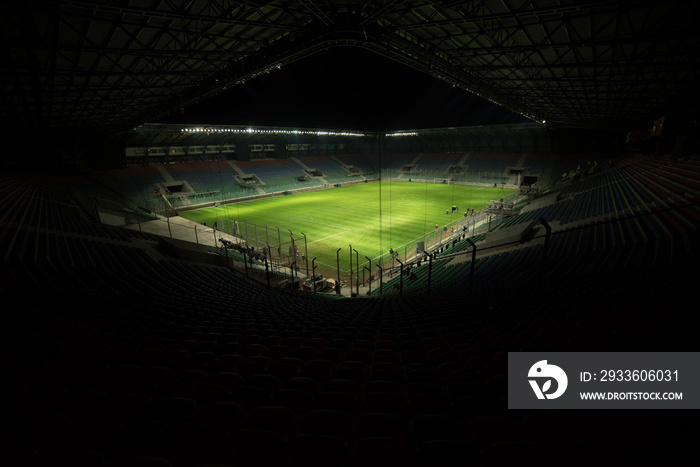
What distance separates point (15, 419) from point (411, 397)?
13.2 ft

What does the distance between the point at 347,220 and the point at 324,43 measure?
68.0 feet

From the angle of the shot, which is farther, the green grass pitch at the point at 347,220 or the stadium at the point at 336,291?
the green grass pitch at the point at 347,220

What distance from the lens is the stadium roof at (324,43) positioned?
11828 millimetres

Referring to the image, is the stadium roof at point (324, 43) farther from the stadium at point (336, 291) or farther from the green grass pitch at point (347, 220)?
the green grass pitch at point (347, 220)

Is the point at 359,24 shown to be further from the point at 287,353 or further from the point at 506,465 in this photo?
the point at 506,465

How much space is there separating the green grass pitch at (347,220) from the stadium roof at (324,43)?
44.6 ft

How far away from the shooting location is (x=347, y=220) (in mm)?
36719

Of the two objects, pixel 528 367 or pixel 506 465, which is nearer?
pixel 506 465

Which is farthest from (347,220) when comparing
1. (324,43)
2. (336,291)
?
(324,43)

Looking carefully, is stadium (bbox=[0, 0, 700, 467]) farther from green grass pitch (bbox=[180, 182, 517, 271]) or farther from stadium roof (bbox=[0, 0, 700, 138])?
green grass pitch (bbox=[180, 182, 517, 271])

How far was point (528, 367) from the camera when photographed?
4.44 metres

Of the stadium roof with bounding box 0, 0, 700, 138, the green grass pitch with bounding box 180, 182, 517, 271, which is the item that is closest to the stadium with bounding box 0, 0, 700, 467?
the stadium roof with bounding box 0, 0, 700, 138

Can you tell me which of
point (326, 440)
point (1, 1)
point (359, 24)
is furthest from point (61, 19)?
point (326, 440)

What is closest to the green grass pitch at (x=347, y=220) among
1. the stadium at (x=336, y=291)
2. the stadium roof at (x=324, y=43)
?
the stadium at (x=336, y=291)
